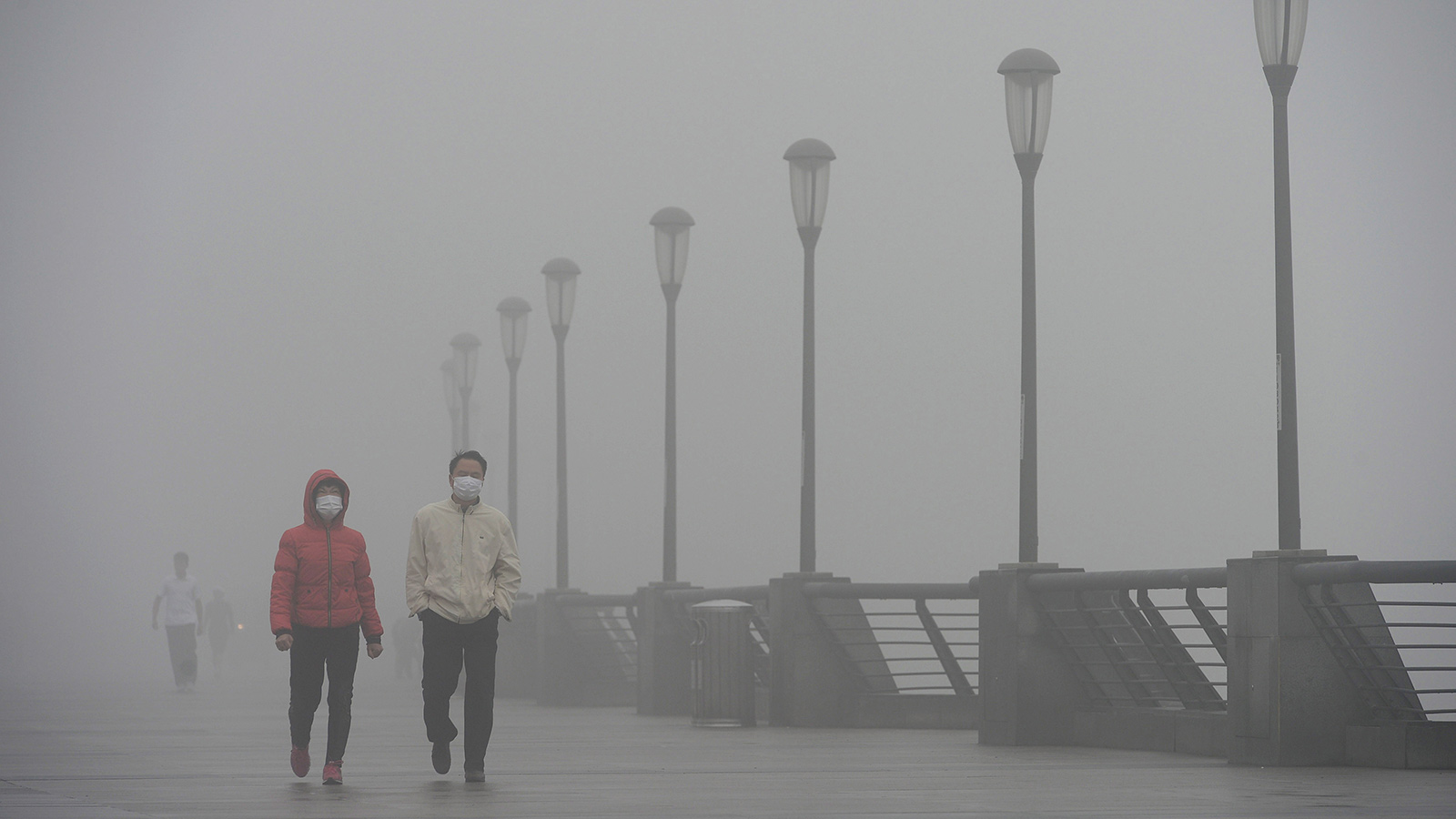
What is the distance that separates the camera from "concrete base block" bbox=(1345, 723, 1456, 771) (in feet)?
38.8

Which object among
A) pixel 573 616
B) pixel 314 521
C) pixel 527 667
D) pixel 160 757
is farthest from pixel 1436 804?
pixel 527 667

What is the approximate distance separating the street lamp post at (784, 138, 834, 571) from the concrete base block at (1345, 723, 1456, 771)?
379 inches

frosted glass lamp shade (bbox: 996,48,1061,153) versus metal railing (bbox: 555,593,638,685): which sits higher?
frosted glass lamp shade (bbox: 996,48,1061,153)

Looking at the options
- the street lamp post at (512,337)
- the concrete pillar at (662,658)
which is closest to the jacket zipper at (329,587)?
the concrete pillar at (662,658)

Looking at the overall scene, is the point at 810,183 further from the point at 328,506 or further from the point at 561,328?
the point at 328,506

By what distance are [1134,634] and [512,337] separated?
69.1 feet

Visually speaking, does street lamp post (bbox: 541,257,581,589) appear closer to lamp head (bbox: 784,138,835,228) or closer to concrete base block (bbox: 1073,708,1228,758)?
lamp head (bbox: 784,138,835,228)

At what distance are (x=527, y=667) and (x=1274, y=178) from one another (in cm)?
2042

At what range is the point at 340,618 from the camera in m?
11.8

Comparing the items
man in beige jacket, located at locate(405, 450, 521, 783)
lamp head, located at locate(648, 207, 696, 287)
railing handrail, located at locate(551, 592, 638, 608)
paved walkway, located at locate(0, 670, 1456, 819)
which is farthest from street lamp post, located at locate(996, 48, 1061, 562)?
railing handrail, located at locate(551, 592, 638, 608)

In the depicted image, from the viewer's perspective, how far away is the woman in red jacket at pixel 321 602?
38.3 ft

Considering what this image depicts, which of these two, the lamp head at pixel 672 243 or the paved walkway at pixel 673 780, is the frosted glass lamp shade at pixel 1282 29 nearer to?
the paved walkway at pixel 673 780

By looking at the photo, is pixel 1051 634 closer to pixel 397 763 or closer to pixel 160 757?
pixel 397 763

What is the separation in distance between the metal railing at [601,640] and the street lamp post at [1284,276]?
1583 centimetres
